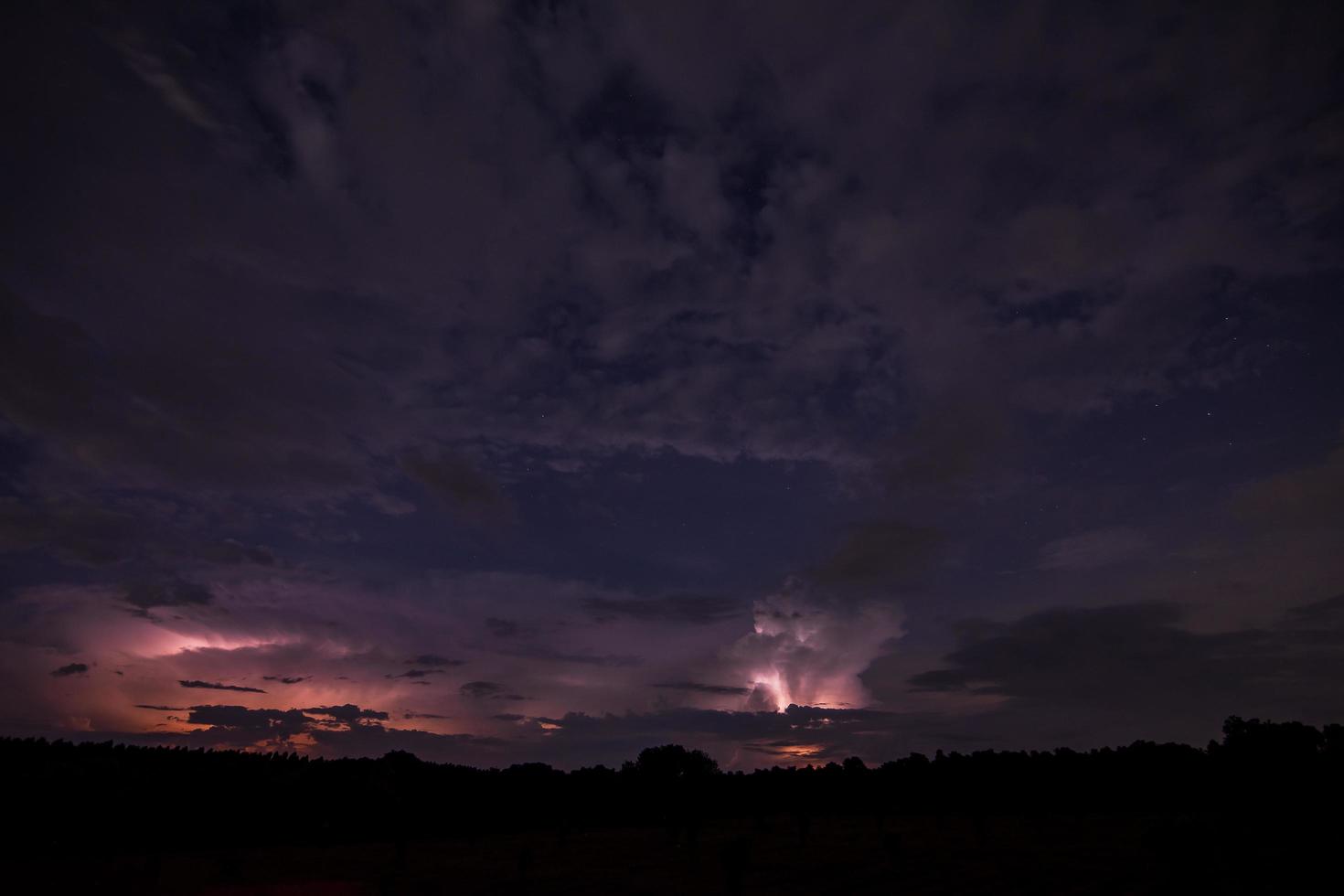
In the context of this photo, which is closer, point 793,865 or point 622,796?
point 793,865

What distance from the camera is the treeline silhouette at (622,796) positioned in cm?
9444

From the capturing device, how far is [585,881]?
68875 mm

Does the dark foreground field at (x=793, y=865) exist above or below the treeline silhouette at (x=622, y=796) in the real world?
below

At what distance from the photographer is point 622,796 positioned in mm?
169875

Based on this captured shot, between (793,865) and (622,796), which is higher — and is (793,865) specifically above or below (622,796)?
below

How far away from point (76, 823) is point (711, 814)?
104 metres

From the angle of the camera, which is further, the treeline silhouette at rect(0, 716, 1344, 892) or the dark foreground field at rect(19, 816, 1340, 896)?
the treeline silhouette at rect(0, 716, 1344, 892)

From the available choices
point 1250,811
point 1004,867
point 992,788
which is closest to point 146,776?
point 1004,867

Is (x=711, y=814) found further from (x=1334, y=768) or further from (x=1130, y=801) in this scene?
(x=1334, y=768)

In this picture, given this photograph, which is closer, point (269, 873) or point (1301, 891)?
point (1301, 891)

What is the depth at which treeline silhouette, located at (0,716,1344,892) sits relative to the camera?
9444 cm

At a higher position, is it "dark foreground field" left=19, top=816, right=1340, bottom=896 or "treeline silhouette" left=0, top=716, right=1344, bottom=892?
"treeline silhouette" left=0, top=716, right=1344, bottom=892

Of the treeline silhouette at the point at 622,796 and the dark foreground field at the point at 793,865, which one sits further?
the treeline silhouette at the point at 622,796

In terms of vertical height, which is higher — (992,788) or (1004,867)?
(992,788)
